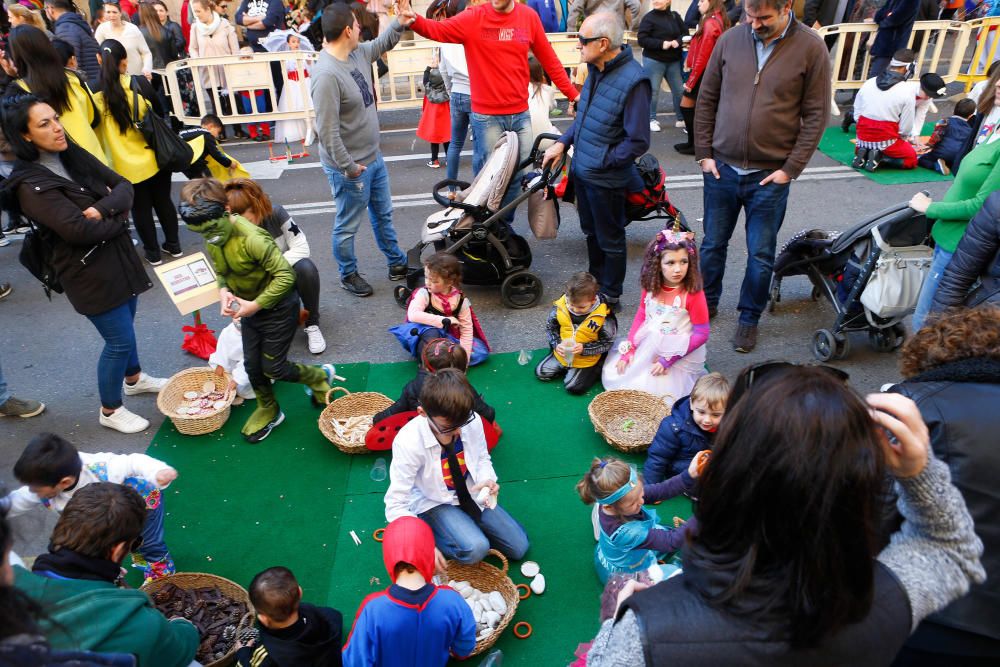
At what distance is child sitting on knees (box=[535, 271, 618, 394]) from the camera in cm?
469

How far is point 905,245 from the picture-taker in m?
4.54

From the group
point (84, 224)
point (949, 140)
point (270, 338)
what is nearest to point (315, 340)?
point (270, 338)

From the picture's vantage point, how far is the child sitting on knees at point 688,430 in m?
3.44

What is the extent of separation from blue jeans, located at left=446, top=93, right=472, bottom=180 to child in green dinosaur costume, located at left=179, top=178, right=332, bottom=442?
3.49 metres

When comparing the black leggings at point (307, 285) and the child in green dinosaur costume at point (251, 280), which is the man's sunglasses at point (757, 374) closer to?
the child in green dinosaur costume at point (251, 280)

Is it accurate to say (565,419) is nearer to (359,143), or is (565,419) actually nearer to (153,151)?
(359,143)

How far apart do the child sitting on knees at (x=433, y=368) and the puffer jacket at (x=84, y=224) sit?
68.6 inches

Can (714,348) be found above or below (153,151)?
below

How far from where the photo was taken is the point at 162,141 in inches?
235

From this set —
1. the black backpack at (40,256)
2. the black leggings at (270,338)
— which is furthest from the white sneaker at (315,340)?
the black backpack at (40,256)

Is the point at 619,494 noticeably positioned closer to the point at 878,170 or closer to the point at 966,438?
the point at 966,438

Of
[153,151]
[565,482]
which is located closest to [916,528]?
[565,482]

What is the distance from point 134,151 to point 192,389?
8.02 ft

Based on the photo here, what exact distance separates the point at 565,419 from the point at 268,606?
2.47m
